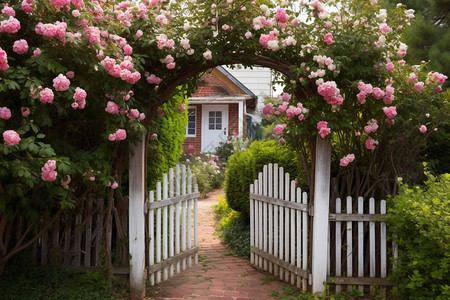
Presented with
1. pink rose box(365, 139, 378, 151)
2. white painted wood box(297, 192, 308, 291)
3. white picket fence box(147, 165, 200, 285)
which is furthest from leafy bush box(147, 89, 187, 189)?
pink rose box(365, 139, 378, 151)

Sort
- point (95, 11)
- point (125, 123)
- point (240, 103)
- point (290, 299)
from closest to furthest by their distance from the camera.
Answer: point (95, 11) → point (125, 123) → point (290, 299) → point (240, 103)

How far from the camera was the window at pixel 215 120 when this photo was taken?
1692 cm

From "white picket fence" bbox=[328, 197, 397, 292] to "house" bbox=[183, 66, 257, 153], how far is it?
37.4ft

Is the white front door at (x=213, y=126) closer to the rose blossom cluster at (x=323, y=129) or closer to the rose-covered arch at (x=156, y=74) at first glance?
the rose-covered arch at (x=156, y=74)

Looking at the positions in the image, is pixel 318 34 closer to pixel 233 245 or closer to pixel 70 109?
pixel 70 109

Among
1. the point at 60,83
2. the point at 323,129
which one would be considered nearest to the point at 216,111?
the point at 323,129

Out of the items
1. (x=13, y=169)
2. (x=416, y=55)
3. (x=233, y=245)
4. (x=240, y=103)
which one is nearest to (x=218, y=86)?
(x=240, y=103)

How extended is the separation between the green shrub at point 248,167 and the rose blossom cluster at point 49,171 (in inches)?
162

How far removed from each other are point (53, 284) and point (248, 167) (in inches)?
152

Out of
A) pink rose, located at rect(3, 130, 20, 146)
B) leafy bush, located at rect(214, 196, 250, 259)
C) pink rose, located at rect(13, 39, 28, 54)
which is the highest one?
pink rose, located at rect(13, 39, 28, 54)

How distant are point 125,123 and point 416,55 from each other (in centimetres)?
695

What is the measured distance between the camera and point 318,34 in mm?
4242

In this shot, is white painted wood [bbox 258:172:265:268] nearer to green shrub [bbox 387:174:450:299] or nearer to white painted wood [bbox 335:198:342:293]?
white painted wood [bbox 335:198:342:293]

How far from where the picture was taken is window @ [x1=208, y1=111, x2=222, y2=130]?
1692 cm
